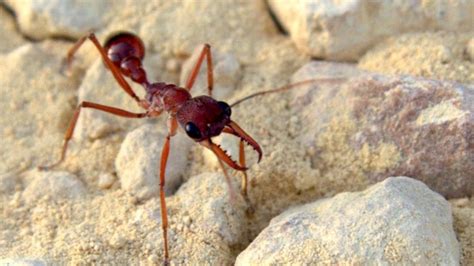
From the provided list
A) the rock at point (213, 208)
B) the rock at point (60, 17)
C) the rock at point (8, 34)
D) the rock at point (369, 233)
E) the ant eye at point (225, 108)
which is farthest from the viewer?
the rock at point (8, 34)

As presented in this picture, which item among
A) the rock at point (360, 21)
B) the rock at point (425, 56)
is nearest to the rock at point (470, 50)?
the rock at point (425, 56)

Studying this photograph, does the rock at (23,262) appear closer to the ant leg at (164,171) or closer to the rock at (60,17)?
the ant leg at (164,171)

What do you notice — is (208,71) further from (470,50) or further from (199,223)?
(470,50)

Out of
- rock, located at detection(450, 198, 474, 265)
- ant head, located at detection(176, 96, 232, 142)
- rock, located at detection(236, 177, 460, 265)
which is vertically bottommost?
rock, located at detection(450, 198, 474, 265)

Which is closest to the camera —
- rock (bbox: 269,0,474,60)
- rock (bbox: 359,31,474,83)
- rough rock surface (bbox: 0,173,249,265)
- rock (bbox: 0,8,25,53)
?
rough rock surface (bbox: 0,173,249,265)

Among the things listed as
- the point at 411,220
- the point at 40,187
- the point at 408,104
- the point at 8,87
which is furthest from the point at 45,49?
the point at 411,220

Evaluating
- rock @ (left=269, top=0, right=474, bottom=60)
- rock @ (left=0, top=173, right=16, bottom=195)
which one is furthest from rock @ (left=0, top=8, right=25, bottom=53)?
rock @ (left=269, top=0, right=474, bottom=60)

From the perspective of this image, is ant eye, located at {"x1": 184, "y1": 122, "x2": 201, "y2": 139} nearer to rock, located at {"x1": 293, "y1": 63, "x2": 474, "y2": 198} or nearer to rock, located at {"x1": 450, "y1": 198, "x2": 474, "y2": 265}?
rock, located at {"x1": 293, "y1": 63, "x2": 474, "y2": 198}
